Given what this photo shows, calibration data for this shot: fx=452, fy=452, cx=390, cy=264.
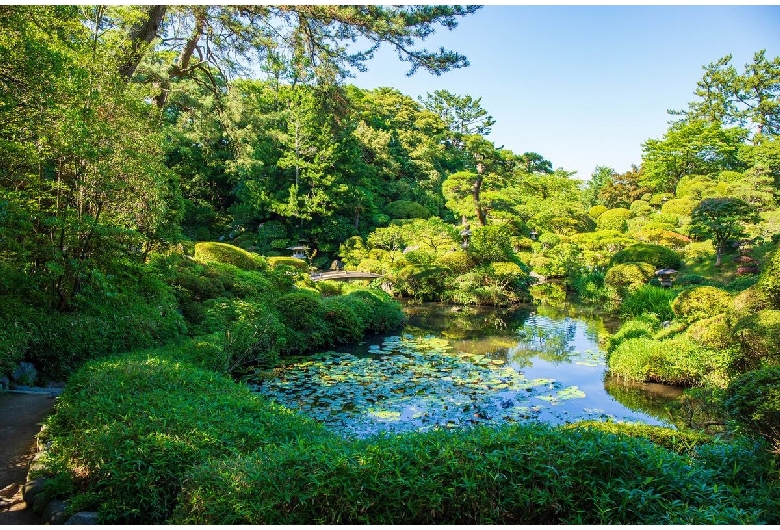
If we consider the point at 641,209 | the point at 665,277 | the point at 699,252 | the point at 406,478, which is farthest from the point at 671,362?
the point at 641,209

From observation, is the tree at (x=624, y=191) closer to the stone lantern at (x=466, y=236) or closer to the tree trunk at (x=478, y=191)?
the tree trunk at (x=478, y=191)

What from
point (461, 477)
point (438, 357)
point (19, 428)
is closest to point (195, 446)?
point (461, 477)

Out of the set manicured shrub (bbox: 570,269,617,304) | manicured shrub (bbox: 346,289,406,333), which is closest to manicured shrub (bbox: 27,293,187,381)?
manicured shrub (bbox: 346,289,406,333)

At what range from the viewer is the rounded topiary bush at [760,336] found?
579 centimetres

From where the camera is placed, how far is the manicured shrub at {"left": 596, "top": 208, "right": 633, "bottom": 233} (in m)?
24.2

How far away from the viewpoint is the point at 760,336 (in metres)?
6.08

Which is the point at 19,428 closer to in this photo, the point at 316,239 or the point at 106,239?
the point at 106,239

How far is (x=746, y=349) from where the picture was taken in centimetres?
638

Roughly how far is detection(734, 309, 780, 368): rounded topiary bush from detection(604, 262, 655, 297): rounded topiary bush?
8378 millimetres

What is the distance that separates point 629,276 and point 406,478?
14.7 meters

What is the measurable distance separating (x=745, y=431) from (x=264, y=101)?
25.7 m

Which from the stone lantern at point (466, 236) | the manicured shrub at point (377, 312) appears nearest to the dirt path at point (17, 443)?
the manicured shrub at point (377, 312)

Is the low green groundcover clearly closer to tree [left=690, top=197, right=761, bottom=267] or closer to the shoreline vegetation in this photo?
the shoreline vegetation

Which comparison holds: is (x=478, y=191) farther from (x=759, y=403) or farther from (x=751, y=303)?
(x=759, y=403)
